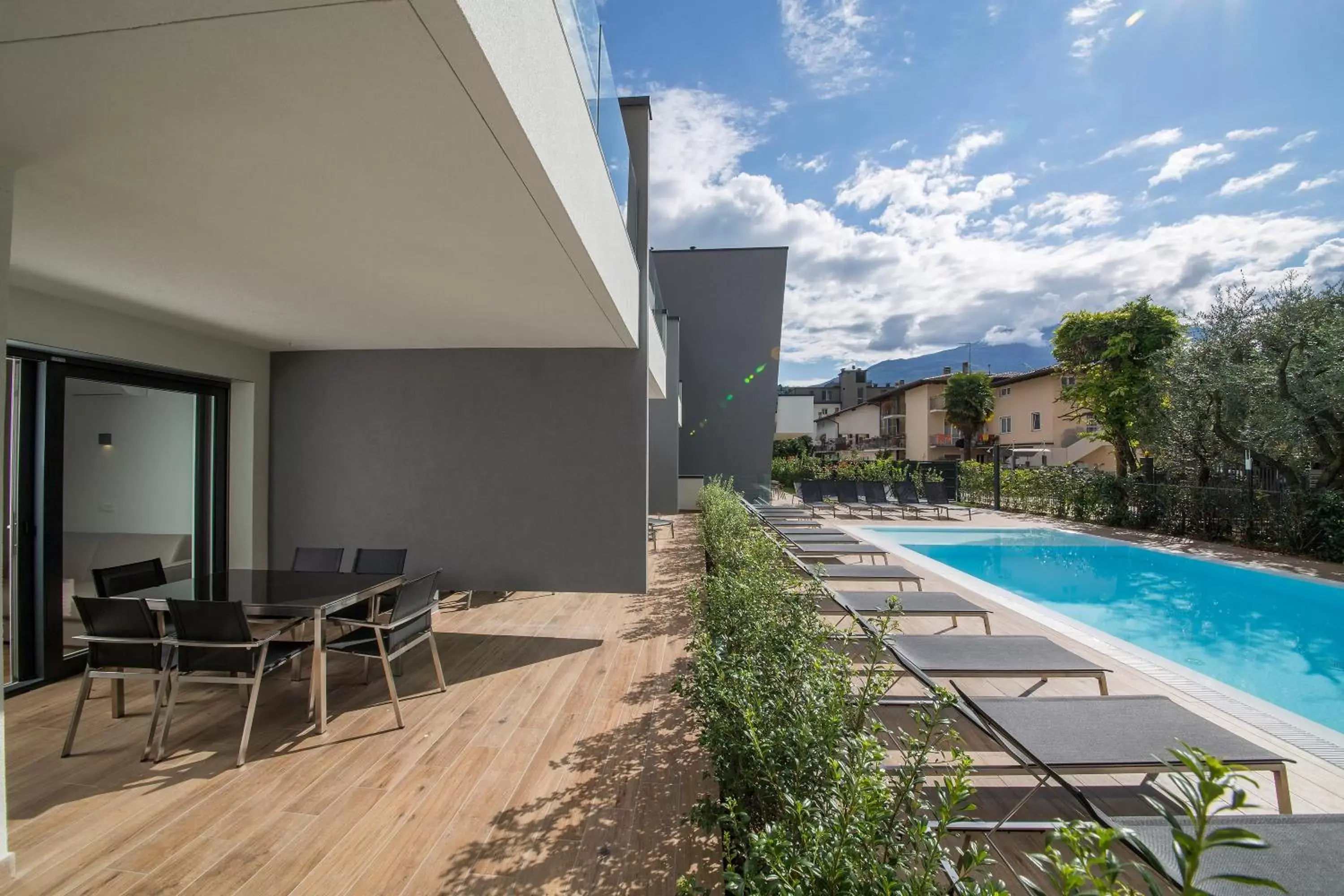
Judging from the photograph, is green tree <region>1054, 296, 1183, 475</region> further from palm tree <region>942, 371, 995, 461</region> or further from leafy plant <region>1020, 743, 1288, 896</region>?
leafy plant <region>1020, 743, 1288, 896</region>

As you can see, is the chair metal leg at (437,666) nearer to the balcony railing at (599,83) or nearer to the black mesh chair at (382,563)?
the black mesh chair at (382,563)

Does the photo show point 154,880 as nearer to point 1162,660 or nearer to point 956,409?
point 1162,660

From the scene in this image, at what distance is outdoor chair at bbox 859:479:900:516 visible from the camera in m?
16.2

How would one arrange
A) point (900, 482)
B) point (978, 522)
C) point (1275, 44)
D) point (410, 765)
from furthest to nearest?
point (900, 482)
point (978, 522)
point (1275, 44)
point (410, 765)

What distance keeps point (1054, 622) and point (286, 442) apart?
26.2ft

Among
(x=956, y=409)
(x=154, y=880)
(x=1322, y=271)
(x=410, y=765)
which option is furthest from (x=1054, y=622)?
(x=956, y=409)

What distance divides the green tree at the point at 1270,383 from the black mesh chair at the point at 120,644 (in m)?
14.5

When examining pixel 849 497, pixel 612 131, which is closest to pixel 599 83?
pixel 612 131

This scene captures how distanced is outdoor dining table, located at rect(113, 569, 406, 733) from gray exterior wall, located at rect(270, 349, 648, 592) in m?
1.34

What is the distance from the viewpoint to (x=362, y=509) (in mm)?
6070

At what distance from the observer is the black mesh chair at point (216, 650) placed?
324cm

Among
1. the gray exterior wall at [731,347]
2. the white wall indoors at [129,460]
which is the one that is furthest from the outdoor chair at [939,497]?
the white wall indoors at [129,460]

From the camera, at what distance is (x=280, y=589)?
3984 millimetres

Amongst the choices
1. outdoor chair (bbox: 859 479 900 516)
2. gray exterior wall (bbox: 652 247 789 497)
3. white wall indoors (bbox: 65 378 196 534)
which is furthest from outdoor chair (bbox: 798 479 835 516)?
white wall indoors (bbox: 65 378 196 534)
